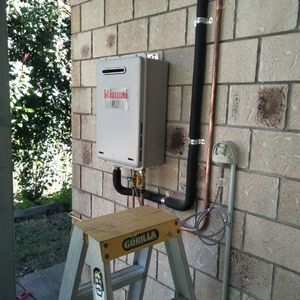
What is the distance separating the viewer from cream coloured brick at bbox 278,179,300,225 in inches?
51.4

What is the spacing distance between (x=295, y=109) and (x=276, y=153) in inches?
7.6

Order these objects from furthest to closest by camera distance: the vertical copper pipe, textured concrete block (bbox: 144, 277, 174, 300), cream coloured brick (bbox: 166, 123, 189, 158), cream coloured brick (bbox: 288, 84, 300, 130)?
textured concrete block (bbox: 144, 277, 174, 300)
cream coloured brick (bbox: 166, 123, 189, 158)
the vertical copper pipe
cream coloured brick (bbox: 288, 84, 300, 130)

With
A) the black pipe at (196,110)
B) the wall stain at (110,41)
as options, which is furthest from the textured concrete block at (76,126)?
the black pipe at (196,110)

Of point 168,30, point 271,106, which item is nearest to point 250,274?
point 271,106

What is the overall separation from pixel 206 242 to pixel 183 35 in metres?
1.04

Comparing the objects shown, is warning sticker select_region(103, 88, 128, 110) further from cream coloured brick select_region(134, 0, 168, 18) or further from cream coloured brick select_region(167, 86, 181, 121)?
cream coloured brick select_region(134, 0, 168, 18)

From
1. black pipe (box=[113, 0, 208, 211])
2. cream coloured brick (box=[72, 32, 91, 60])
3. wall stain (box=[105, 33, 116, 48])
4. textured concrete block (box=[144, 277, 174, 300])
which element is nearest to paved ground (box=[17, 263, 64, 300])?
textured concrete block (box=[144, 277, 174, 300])

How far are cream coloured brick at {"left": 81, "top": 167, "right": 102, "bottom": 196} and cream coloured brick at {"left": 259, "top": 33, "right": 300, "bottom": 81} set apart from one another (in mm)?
1320

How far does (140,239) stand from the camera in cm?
127

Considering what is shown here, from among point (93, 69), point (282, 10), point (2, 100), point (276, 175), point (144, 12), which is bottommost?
point (276, 175)

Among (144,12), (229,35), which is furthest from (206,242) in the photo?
(144,12)

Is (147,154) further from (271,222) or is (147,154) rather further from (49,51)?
(49,51)

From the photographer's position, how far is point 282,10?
129 cm

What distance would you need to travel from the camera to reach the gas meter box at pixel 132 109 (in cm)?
161
